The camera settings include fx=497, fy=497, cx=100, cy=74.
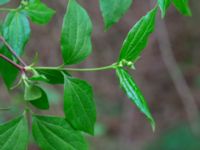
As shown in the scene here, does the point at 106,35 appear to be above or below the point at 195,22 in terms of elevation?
above

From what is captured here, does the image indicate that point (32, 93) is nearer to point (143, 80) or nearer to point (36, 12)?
point (36, 12)

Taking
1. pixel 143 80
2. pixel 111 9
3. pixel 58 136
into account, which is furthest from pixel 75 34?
pixel 143 80

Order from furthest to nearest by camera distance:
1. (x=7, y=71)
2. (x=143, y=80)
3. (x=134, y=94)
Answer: (x=143, y=80) < (x=7, y=71) < (x=134, y=94)

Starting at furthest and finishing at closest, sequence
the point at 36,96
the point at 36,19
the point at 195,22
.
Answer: the point at 195,22, the point at 36,19, the point at 36,96

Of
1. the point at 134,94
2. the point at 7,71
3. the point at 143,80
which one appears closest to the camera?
the point at 134,94

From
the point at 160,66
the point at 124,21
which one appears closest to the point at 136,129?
the point at 160,66

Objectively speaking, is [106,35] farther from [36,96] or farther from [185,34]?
[36,96]

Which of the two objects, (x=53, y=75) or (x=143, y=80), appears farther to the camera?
(x=143, y=80)

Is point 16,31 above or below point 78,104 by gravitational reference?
above

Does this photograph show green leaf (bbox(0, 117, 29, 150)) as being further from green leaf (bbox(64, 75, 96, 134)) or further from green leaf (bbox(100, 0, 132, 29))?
green leaf (bbox(100, 0, 132, 29))
